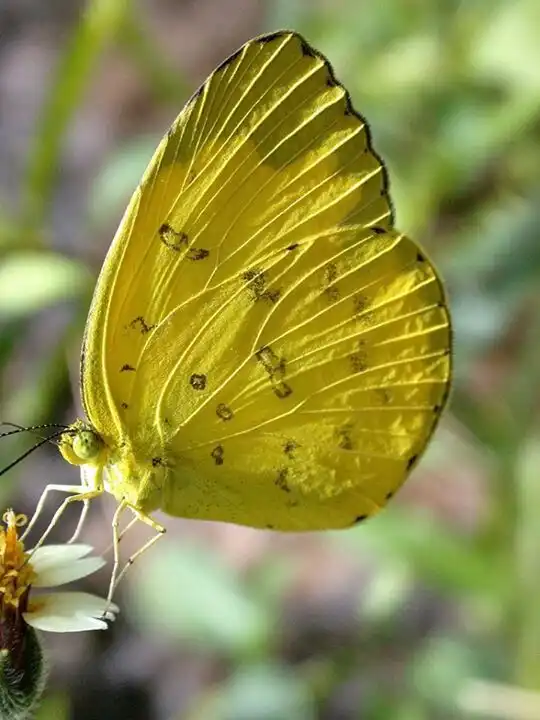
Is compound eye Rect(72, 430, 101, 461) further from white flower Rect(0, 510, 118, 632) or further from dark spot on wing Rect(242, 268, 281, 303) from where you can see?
dark spot on wing Rect(242, 268, 281, 303)

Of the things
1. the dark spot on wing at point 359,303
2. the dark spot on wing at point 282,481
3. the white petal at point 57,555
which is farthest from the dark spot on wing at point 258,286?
the white petal at point 57,555

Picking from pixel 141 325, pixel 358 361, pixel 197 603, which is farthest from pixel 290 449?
pixel 197 603

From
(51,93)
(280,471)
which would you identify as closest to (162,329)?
(280,471)

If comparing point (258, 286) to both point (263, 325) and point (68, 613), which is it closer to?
point (263, 325)

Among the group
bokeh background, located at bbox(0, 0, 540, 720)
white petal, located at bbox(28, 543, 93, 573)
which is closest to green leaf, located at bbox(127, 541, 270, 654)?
bokeh background, located at bbox(0, 0, 540, 720)

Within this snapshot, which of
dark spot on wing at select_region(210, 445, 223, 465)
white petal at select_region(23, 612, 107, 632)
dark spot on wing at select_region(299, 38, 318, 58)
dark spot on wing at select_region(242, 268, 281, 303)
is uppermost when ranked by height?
dark spot on wing at select_region(299, 38, 318, 58)
